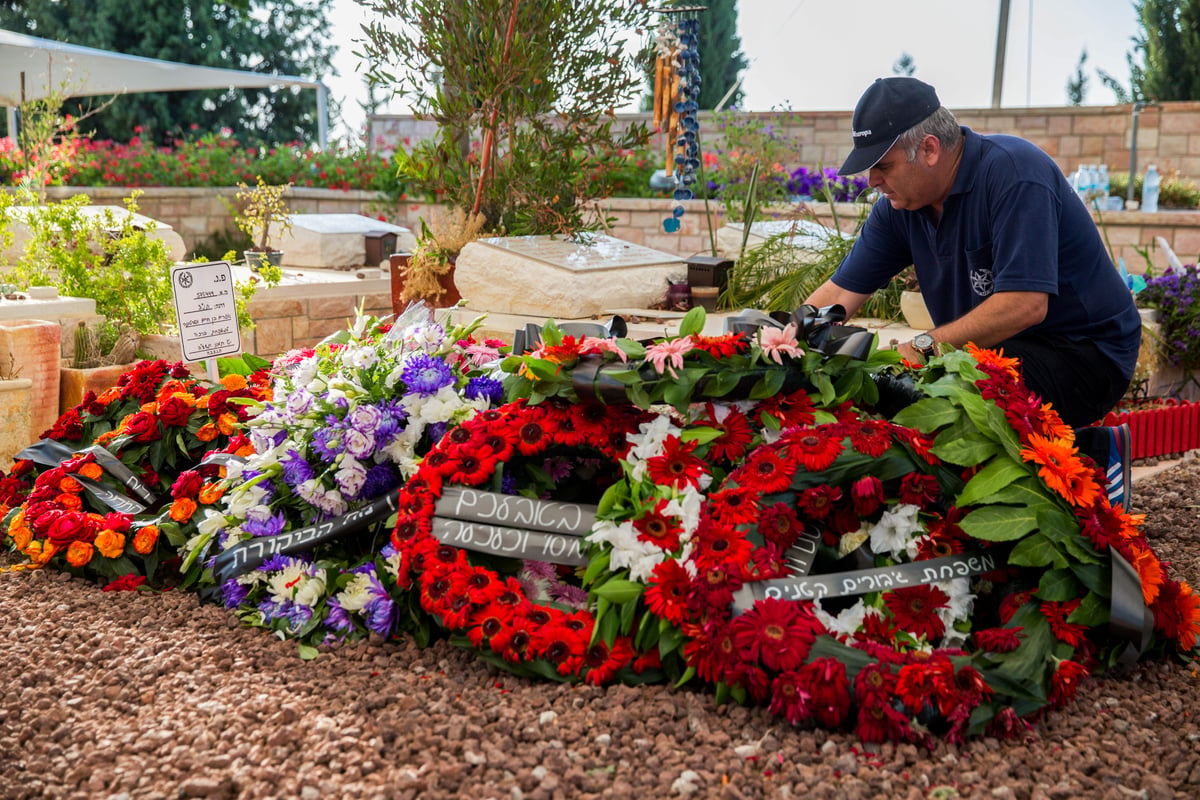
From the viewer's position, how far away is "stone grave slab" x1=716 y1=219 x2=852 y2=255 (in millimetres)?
6234

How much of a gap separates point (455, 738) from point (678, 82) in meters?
4.96

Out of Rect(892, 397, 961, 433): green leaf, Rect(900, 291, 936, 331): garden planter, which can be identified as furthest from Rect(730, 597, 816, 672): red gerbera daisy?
Rect(900, 291, 936, 331): garden planter

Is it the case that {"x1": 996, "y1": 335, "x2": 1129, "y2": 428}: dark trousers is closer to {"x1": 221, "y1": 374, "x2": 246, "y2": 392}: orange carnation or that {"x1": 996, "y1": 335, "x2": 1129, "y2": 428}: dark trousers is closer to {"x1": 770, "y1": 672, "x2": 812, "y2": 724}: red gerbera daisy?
{"x1": 770, "y1": 672, "x2": 812, "y2": 724}: red gerbera daisy

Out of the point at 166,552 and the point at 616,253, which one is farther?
the point at 616,253

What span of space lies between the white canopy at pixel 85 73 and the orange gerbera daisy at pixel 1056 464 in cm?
1048

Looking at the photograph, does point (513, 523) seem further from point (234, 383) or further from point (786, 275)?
point (786, 275)

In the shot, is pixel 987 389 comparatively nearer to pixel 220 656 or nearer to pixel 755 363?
pixel 755 363

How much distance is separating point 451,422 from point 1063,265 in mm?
1706

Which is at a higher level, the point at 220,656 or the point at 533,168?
the point at 533,168

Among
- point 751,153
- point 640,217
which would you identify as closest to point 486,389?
point 640,217

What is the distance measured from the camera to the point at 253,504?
104 inches

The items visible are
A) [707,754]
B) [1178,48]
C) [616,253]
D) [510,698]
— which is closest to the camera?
[707,754]

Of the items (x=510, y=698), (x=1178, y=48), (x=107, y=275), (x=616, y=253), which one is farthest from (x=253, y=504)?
(x=1178, y=48)

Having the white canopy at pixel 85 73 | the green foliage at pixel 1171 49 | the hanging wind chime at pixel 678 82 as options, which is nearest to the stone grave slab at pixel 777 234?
the hanging wind chime at pixel 678 82
